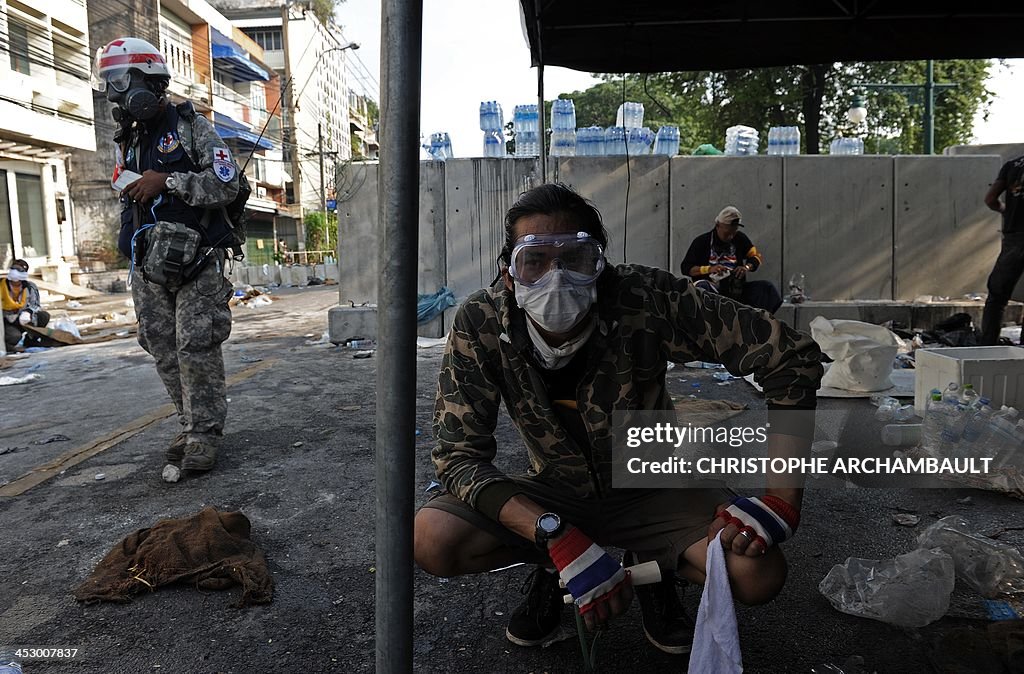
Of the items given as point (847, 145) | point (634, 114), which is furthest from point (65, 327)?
point (847, 145)

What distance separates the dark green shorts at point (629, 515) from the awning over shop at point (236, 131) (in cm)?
3438

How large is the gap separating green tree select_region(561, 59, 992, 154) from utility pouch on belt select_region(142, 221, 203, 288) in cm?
1521

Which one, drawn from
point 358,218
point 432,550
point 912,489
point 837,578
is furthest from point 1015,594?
point 358,218

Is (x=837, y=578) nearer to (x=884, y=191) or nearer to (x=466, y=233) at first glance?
(x=466, y=233)

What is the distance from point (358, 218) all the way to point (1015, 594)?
7.38 m

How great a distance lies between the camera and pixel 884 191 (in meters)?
8.21

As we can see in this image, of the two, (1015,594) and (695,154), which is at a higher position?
(695,154)

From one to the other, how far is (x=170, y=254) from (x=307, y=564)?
1.87m

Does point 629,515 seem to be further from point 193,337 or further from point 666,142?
point 666,142

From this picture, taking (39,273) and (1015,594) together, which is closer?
(1015,594)

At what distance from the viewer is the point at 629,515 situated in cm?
211

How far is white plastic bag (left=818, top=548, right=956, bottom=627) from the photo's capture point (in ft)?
7.00

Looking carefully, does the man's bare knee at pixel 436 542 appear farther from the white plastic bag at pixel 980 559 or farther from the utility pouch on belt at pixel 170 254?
the utility pouch on belt at pixel 170 254

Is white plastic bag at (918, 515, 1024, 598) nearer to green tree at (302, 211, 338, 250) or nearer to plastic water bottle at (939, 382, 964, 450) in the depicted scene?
plastic water bottle at (939, 382, 964, 450)
